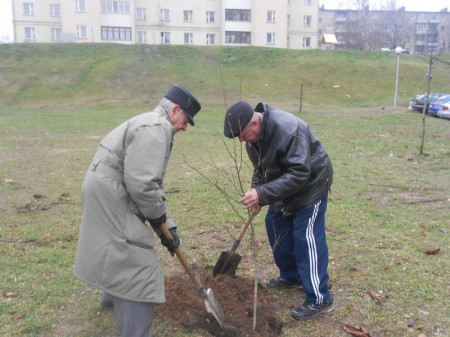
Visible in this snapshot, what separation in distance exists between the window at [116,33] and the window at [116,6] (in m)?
1.58

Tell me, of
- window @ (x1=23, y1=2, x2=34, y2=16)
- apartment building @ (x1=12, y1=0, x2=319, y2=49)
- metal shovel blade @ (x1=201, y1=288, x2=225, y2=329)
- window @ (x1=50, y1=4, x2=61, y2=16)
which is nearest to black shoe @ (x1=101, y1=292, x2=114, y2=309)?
metal shovel blade @ (x1=201, y1=288, x2=225, y2=329)

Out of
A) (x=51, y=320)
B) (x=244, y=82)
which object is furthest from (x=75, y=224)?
(x=244, y=82)

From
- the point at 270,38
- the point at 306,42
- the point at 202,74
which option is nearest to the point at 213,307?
the point at 202,74

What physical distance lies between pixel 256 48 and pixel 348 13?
46.3 metres

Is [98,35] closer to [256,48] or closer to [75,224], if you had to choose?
[256,48]

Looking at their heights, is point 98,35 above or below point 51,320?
above

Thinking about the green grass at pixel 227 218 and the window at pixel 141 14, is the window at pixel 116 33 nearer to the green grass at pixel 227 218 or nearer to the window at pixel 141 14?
the window at pixel 141 14

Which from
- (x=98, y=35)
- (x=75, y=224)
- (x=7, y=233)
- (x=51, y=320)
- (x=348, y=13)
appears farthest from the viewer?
(x=348, y=13)

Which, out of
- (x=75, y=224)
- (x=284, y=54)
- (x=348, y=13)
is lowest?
(x=75, y=224)

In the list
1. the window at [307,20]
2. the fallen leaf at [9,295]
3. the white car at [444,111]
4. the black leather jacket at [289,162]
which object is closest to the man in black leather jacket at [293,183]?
the black leather jacket at [289,162]

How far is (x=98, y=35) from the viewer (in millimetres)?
44531

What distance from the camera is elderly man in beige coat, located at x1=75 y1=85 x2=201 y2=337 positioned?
2.53 meters

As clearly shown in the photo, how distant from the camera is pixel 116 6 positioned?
44.9 metres

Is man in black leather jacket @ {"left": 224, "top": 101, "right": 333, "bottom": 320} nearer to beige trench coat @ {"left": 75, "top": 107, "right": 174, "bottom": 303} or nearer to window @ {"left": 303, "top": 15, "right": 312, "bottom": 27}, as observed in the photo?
beige trench coat @ {"left": 75, "top": 107, "right": 174, "bottom": 303}
